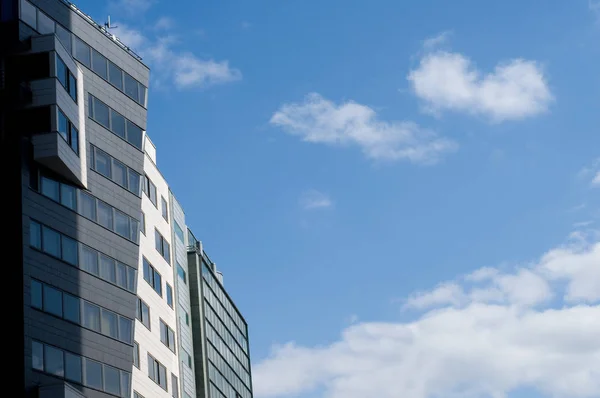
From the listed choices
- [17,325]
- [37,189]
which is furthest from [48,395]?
[37,189]

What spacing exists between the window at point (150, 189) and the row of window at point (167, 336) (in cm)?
980

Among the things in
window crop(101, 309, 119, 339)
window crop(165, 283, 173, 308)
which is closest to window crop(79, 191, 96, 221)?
window crop(101, 309, 119, 339)

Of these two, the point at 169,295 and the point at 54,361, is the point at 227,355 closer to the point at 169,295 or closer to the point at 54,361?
the point at 169,295

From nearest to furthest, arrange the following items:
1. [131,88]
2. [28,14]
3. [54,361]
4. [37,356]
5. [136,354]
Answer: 1. [37,356]
2. [54,361]
3. [28,14]
4. [131,88]
5. [136,354]

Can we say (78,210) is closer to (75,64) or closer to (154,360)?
(75,64)

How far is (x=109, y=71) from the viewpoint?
64.9m

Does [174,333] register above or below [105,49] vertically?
below

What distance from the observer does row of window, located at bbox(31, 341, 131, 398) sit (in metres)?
52.4

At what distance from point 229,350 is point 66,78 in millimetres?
55011

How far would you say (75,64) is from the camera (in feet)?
199

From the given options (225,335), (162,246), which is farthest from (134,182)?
(225,335)

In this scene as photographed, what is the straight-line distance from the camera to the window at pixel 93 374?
5600 cm

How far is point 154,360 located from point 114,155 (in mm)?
17606

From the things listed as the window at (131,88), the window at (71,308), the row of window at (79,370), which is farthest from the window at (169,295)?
the window at (71,308)
